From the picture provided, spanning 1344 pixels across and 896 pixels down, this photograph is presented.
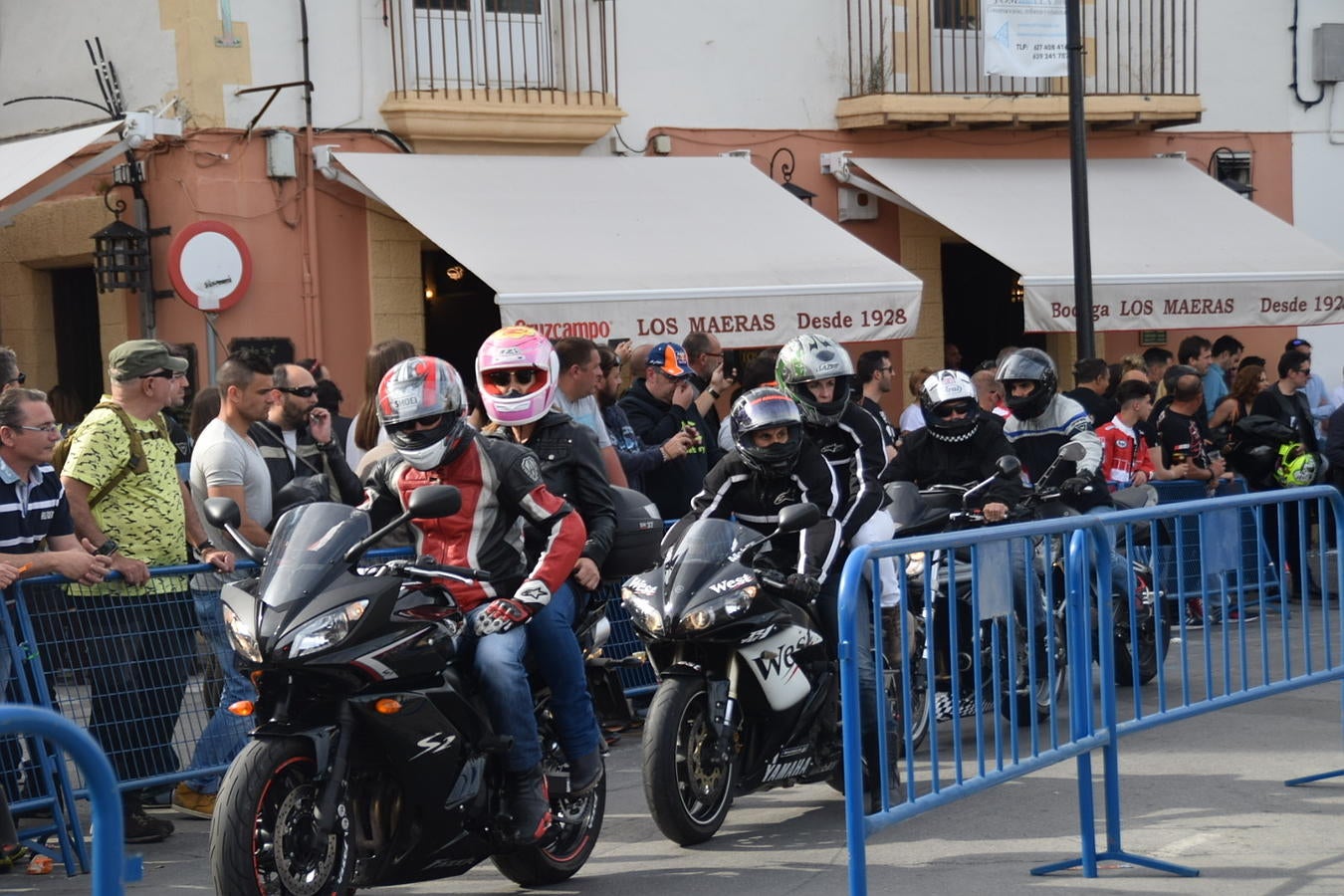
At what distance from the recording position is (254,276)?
14719mm

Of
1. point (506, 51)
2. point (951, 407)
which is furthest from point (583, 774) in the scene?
point (506, 51)

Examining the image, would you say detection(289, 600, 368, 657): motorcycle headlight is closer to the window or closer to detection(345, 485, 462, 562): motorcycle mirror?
detection(345, 485, 462, 562): motorcycle mirror

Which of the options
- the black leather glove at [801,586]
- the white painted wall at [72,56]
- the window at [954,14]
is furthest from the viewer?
the window at [954,14]

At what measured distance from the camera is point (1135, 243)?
17250 millimetres

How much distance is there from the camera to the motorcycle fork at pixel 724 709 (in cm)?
652

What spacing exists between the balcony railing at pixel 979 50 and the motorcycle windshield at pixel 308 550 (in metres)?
12.6

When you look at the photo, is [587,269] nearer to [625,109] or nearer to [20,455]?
[625,109]

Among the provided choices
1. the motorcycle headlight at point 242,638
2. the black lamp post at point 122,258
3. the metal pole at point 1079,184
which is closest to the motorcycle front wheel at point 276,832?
the motorcycle headlight at point 242,638

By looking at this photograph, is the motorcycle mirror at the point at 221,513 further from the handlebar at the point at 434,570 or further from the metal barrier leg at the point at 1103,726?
the metal barrier leg at the point at 1103,726

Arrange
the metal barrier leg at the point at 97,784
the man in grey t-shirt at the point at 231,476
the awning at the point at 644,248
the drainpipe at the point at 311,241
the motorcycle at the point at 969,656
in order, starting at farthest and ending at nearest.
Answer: the drainpipe at the point at 311,241 < the awning at the point at 644,248 < the man in grey t-shirt at the point at 231,476 < the motorcycle at the point at 969,656 < the metal barrier leg at the point at 97,784

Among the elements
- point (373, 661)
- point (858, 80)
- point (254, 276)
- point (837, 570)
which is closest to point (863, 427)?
point (837, 570)

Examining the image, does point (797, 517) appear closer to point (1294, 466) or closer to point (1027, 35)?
point (1294, 466)

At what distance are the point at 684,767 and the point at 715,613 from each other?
521 millimetres

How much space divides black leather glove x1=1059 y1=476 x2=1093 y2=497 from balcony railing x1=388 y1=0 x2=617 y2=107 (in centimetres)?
766
